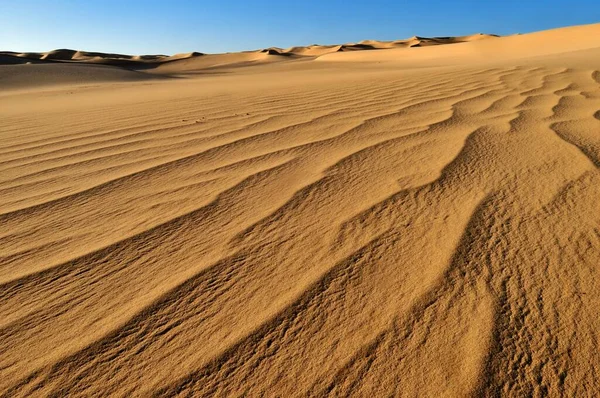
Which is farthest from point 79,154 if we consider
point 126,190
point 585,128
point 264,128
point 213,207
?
point 585,128

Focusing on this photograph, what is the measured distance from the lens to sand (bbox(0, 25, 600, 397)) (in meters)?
0.76

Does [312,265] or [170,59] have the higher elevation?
[312,265]

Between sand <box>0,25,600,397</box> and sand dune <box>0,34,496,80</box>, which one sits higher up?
sand <box>0,25,600,397</box>

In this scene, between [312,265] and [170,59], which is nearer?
[312,265]

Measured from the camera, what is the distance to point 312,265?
1.05 m

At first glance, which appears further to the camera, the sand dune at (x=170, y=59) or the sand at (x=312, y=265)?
the sand dune at (x=170, y=59)

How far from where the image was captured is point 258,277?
39.9 inches

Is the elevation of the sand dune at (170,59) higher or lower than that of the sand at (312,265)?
lower

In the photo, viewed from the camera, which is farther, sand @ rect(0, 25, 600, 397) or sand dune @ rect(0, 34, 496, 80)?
sand dune @ rect(0, 34, 496, 80)

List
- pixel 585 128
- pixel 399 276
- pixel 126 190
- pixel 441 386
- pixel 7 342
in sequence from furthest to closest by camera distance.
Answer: pixel 585 128 → pixel 126 190 → pixel 399 276 → pixel 7 342 → pixel 441 386

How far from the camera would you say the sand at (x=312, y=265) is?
758mm

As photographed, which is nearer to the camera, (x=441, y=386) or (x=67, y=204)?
(x=441, y=386)

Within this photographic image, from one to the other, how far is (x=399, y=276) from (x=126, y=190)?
1.08 metres

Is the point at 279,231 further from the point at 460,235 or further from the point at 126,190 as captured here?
the point at 126,190
